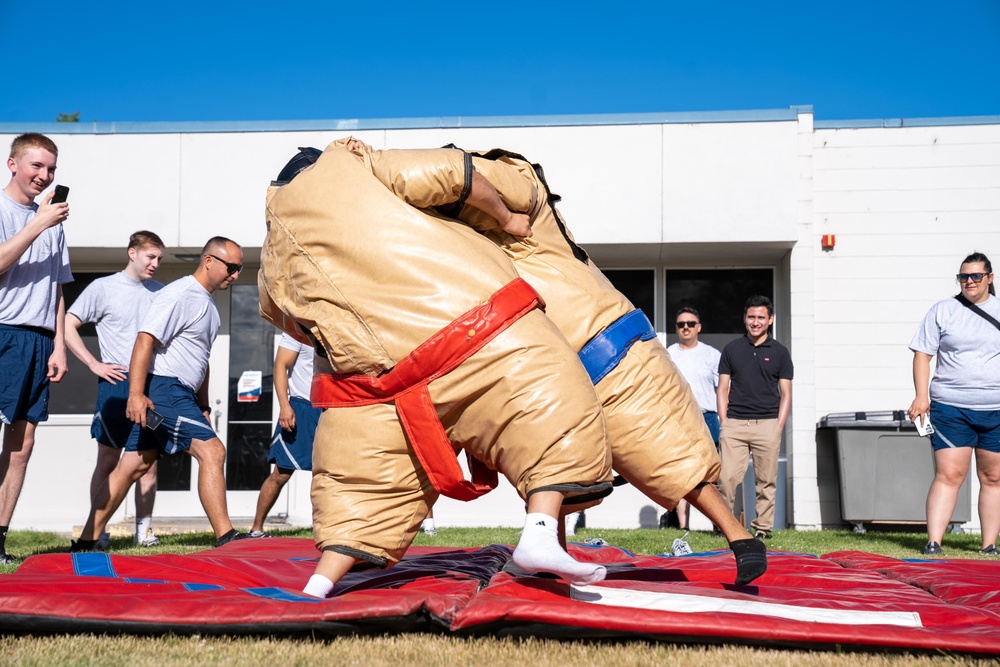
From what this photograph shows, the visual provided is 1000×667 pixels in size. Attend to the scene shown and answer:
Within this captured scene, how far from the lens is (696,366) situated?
8906 mm

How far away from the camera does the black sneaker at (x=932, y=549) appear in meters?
6.17

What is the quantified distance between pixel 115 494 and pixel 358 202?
12.7ft

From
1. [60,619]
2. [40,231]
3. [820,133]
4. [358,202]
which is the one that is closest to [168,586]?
[60,619]

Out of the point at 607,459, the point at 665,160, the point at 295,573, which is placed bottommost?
the point at 295,573

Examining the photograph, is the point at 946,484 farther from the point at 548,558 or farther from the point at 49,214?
the point at 49,214

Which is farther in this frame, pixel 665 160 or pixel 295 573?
pixel 665 160

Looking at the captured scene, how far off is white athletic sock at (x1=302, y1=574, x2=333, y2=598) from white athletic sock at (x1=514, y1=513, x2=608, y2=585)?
680 millimetres

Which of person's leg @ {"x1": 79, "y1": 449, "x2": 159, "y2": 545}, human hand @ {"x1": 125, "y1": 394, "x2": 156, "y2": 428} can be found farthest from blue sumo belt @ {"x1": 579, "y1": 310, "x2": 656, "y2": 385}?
person's leg @ {"x1": 79, "y1": 449, "x2": 159, "y2": 545}

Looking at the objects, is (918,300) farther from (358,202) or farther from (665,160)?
(358,202)

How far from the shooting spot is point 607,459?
3168 mm

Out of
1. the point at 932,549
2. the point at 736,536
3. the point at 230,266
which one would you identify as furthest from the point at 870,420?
the point at 736,536

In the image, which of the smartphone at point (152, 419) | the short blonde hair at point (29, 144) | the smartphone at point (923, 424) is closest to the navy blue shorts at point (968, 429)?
the smartphone at point (923, 424)

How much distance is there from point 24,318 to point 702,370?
5.68m

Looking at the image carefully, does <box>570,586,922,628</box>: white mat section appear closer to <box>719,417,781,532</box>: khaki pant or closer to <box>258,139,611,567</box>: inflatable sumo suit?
<box>258,139,611,567</box>: inflatable sumo suit
